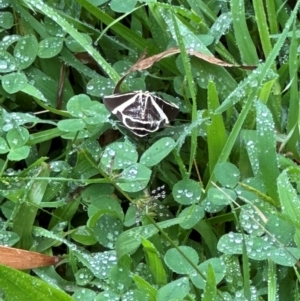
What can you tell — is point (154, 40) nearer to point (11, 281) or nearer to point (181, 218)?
point (181, 218)

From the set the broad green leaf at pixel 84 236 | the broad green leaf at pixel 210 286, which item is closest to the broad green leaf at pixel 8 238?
the broad green leaf at pixel 84 236

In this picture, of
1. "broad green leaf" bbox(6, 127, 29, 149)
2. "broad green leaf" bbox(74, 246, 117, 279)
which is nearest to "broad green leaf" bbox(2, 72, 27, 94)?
"broad green leaf" bbox(6, 127, 29, 149)

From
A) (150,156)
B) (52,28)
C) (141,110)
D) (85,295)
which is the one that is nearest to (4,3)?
(52,28)

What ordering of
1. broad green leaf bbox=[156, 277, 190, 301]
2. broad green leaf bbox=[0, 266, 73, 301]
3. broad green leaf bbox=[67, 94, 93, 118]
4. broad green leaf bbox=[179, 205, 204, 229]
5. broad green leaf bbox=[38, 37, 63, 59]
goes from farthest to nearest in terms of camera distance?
broad green leaf bbox=[38, 37, 63, 59] < broad green leaf bbox=[67, 94, 93, 118] < broad green leaf bbox=[179, 205, 204, 229] < broad green leaf bbox=[156, 277, 190, 301] < broad green leaf bbox=[0, 266, 73, 301]

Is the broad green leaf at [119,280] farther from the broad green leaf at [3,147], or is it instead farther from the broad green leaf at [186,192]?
the broad green leaf at [3,147]

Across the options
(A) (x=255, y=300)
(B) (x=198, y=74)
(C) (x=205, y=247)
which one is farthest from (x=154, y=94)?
(A) (x=255, y=300)

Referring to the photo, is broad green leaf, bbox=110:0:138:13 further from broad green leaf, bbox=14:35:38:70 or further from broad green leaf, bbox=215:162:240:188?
broad green leaf, bbox=215:162:240:188
